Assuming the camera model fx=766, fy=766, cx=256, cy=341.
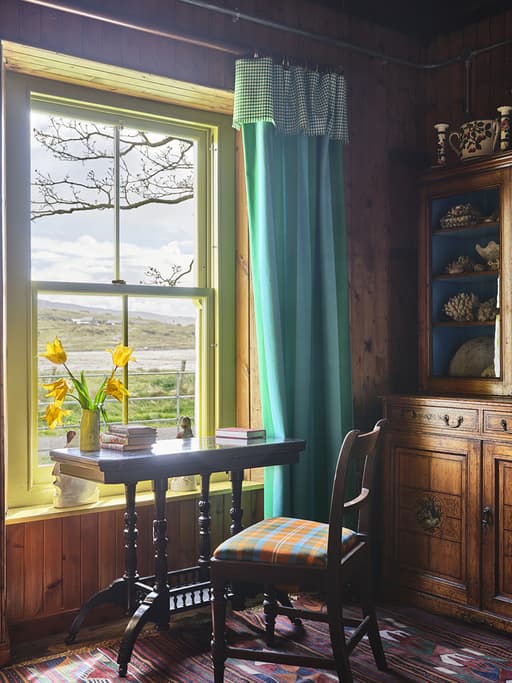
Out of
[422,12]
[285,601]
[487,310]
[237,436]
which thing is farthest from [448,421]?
[422,12]

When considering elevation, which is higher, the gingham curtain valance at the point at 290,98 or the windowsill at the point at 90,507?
the gingham curtain valance at the point at 290,98

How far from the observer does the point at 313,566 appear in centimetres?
245

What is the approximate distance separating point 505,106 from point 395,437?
1624mm

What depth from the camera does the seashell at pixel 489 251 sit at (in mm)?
3518

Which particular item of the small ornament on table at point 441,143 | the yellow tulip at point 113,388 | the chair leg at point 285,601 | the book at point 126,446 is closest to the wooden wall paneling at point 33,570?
the book at point 126,446

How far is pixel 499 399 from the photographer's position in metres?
3.25

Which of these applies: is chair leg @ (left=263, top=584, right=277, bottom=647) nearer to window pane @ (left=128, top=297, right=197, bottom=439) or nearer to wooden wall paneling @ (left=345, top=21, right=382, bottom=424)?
window pane @ (left=128, top=297, right=197, bottom=439)

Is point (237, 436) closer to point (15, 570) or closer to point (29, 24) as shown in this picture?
point (15, 570)

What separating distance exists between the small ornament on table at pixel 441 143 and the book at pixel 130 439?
1953 millimetres

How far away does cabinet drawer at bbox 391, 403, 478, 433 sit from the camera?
326 cm

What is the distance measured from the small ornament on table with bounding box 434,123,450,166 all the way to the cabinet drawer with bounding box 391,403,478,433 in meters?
1.20

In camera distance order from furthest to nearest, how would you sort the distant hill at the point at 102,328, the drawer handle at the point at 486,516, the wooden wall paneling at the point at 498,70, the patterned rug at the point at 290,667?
the wooden wall paneling at the point at 498,70, the distant hill at the point at 102,328, the drawer handle at the point at 486,516, the patterned rug at the point at 290,667

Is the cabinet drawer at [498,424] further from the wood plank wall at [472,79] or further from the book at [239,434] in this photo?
the wood plank wall at [472,79]

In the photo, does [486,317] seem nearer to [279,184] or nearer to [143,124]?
[279,184]
